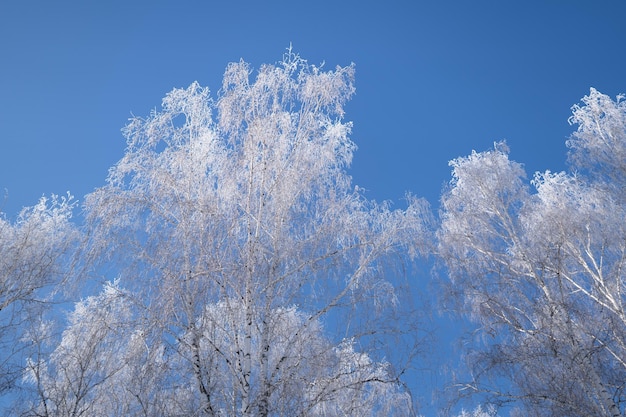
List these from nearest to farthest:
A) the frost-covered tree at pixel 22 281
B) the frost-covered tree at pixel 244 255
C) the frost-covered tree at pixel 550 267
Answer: the frost-covered tree at pixel 244 255, the frost-covered tree at pixel 550 267, the frost-covered tree at pixel 22 281

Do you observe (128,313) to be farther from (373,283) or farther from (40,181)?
(40,181)

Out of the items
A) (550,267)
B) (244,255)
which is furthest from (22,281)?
(550,267)

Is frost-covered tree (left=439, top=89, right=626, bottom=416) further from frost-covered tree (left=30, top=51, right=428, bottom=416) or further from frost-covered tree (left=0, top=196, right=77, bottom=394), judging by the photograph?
frost-covered tree (left=0, top=196, right=77, bottom=394)

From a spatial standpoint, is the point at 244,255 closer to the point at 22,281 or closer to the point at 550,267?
the point at 550,267

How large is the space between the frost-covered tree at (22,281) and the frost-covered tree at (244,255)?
66.5 inches

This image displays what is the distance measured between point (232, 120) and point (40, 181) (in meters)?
87.5

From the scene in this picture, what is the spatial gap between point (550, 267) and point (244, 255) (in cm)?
637

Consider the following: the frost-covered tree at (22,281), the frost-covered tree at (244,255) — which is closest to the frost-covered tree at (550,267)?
the frost-covered tree at (244,255)

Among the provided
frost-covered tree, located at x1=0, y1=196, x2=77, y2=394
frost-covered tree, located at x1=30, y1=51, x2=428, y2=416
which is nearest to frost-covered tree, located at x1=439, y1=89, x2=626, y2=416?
frost-covered tree, located at x1=30, y1=51, x2=428, y2=416

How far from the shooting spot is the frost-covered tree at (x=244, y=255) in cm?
615

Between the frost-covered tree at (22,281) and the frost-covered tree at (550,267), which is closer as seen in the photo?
the frost-covered tree at (550,267)

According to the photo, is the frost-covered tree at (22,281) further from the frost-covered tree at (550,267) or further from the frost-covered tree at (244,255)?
the frost-covered tree at (550,267)

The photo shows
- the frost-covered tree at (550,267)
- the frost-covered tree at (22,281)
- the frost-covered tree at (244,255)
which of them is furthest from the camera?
the frost-covered tree at (22,281)

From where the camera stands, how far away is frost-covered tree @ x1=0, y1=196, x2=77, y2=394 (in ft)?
28.7
